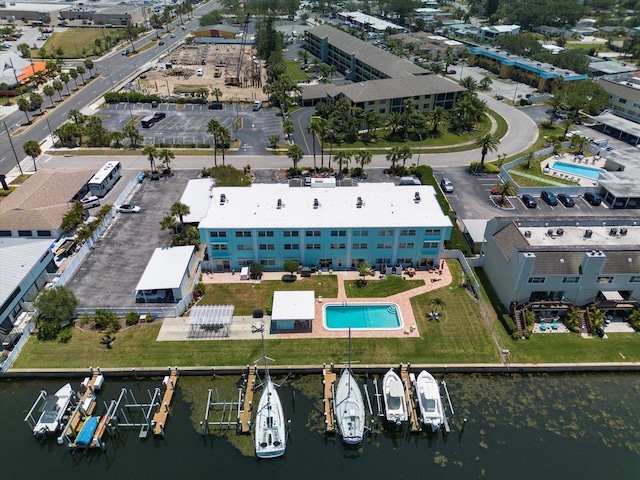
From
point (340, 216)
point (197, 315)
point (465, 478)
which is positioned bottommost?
point (465, 478)

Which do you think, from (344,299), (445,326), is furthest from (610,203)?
(344,299)

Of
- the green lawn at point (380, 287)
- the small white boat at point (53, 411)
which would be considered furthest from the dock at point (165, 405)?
the green lawn at point (380, 287)

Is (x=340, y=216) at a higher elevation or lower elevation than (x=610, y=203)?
higher

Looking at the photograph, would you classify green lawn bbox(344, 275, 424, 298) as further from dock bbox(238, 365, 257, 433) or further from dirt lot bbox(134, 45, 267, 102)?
dirt lot bbox(134, 45, 267, 102)

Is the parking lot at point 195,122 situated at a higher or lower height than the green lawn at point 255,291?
higher

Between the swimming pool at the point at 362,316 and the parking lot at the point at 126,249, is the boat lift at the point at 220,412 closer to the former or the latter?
the swimming pool at the point at 362,316

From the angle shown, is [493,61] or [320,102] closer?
[320,102]

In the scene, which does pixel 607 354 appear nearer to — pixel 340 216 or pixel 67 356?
pixel 340 216
